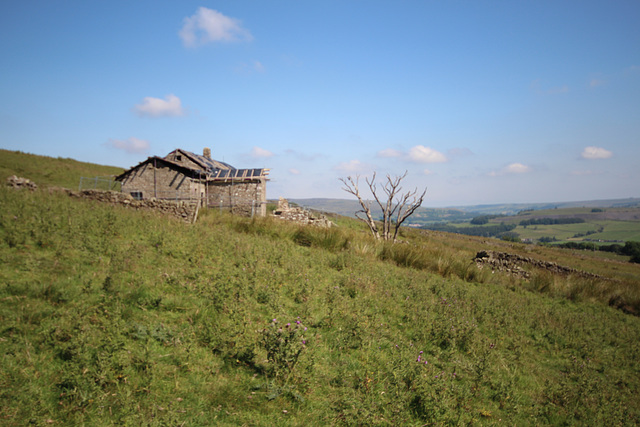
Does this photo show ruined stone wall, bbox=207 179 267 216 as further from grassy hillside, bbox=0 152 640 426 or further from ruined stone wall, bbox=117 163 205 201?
grassy hillside, bbox=0 152 640 426

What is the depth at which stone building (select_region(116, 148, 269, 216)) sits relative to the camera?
24516mm

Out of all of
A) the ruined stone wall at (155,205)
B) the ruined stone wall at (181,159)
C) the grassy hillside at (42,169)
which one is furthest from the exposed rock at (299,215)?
the grassy hillside at (42,169)

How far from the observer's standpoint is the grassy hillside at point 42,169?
2864 cm

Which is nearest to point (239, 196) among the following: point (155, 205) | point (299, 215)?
point (299, 215)

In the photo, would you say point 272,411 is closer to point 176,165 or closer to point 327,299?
point 327,299

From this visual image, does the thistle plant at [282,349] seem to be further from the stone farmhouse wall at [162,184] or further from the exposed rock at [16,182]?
the stone farmhouse wall at [162,184]

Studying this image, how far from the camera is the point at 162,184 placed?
81.0 feet

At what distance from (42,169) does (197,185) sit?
68.2 feet

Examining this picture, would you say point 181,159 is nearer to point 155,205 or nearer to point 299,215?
point 299,215

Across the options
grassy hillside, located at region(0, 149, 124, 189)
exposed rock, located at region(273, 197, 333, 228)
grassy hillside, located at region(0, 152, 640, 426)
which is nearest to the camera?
grassy hillside, located at region(0, 152, 640, 426)

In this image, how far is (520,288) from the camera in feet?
40.2

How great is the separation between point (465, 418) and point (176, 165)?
25366 millimetres

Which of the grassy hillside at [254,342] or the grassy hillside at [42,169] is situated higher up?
the grassy hillside at [42,169]

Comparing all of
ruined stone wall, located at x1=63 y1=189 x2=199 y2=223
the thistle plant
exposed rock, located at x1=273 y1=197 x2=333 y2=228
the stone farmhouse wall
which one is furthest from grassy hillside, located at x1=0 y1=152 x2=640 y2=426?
the stone farmhouse wall
